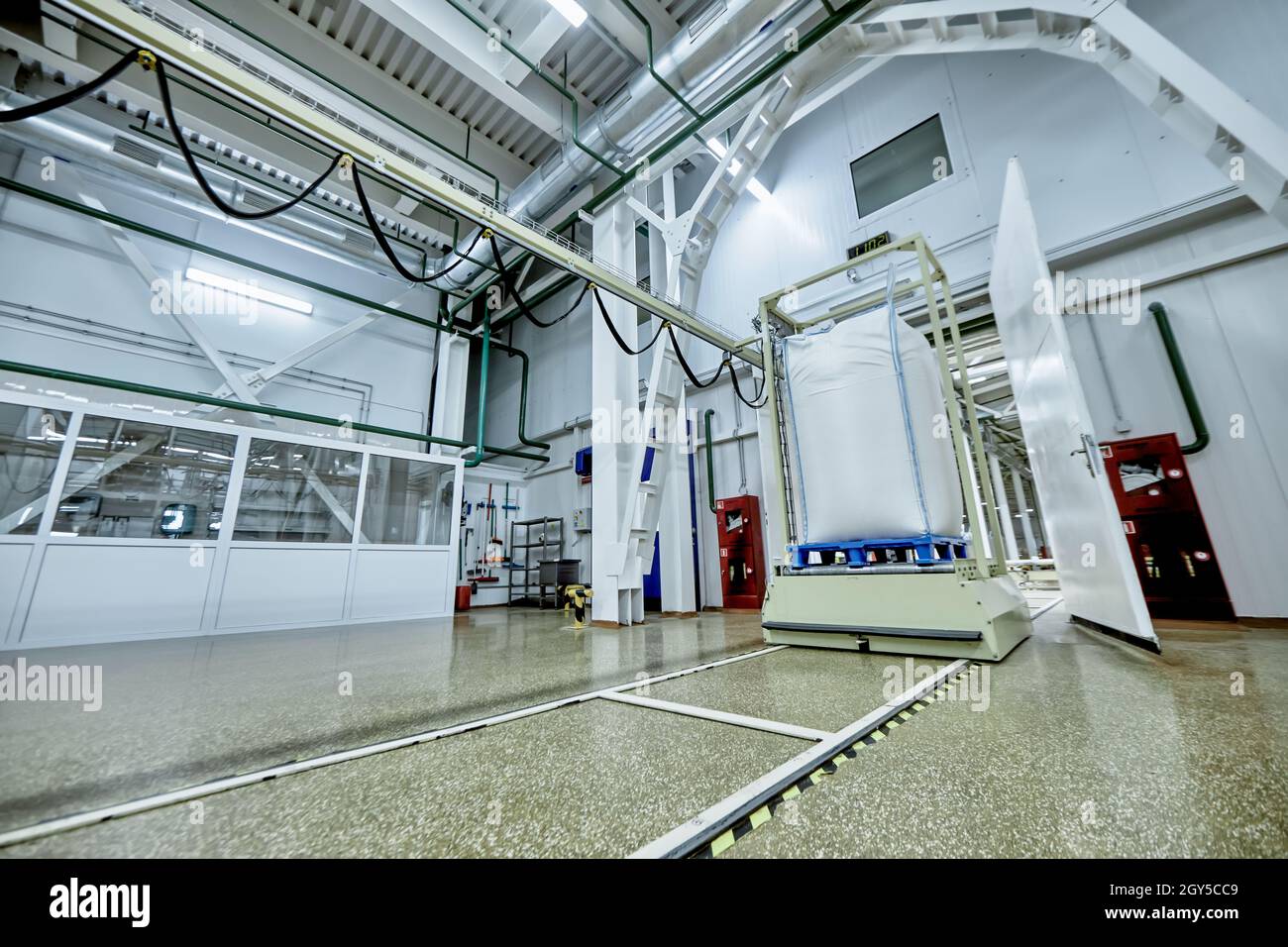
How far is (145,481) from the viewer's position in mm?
4570

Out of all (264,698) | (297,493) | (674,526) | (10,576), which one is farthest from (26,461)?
(674,526)

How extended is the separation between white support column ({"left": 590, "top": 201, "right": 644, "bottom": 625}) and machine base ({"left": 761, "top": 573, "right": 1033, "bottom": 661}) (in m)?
1.79

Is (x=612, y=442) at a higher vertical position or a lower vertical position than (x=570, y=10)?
lower

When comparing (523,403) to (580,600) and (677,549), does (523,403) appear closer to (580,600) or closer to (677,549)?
(677,549)

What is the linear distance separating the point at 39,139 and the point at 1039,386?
1010cm

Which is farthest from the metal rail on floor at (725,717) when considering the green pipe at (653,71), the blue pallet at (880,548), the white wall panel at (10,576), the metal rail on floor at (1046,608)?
the white wall panel at (10,576)

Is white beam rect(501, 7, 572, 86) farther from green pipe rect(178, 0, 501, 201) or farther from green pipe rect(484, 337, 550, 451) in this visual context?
green pipe rect(484, 337, 550, 451)

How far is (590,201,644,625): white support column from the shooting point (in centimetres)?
425

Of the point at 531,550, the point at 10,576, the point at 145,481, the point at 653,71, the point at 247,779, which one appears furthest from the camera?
the point at 531,550

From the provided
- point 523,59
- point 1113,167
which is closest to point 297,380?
point 523,59

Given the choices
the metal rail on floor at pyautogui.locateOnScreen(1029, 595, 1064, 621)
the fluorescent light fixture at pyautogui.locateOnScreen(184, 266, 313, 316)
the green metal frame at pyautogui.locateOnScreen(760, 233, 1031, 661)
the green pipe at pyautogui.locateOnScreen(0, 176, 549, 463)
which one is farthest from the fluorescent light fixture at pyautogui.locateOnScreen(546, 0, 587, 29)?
the metal rail on floor at pyautogui.locateOnScreen(1029, 595, 1064, 621)

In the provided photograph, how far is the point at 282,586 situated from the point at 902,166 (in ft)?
28.2

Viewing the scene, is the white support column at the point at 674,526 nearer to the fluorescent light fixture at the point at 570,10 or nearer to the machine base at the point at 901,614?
the fluorescent light fixture at the point at 570,10
